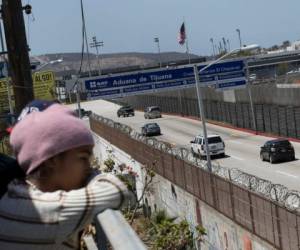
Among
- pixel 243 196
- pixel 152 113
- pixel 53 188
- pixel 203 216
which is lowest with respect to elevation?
pixel 152 113

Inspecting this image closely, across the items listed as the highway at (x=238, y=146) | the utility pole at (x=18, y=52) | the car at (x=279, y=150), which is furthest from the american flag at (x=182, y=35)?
the utility pole at (x=18, y=52)

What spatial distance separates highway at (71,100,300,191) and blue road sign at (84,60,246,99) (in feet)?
17.3

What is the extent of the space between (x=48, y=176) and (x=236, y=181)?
63.8ft

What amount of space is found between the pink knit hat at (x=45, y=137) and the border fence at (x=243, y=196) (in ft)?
46.0

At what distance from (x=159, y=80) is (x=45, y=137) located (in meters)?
51.9

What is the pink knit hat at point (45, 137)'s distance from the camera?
2.26 m

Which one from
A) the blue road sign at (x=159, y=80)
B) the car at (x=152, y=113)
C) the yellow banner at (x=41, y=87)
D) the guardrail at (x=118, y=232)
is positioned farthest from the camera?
the car at (x=152, y=113)

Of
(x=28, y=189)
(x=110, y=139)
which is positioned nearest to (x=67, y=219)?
(x=28, y=189)

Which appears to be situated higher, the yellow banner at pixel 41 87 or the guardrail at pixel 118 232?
the guardrail at pixel 118 232

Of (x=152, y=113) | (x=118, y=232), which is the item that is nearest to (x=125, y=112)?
(x=152, y=113)

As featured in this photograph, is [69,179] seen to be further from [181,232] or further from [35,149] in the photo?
[181,232]

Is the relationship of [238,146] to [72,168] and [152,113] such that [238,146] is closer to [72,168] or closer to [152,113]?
[152,113]

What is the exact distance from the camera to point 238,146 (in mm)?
54625

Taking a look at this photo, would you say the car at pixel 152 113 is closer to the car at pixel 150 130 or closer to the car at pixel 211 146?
the car at pixel 150 130
